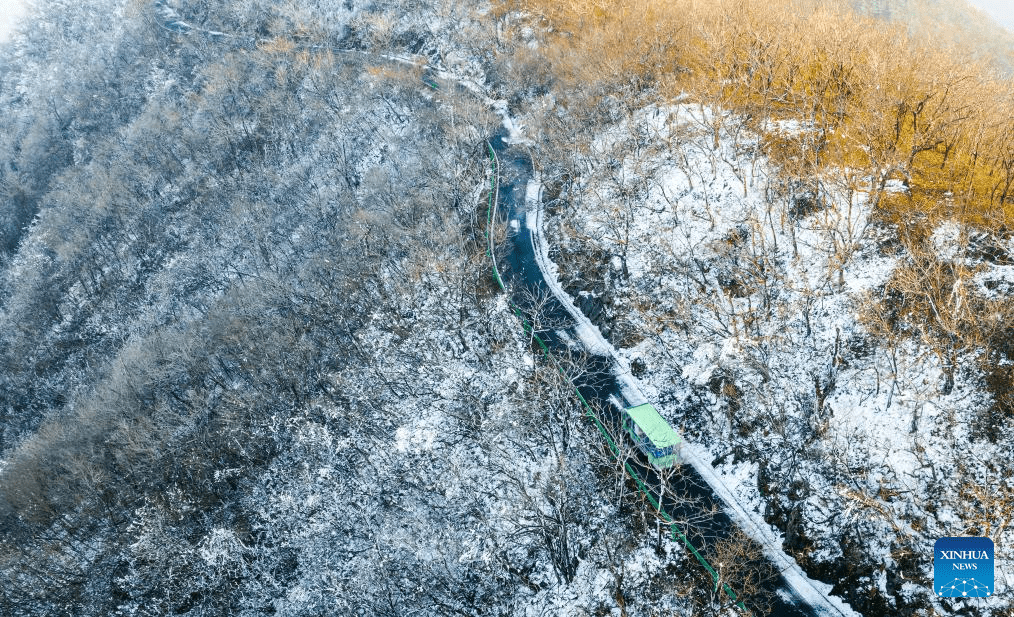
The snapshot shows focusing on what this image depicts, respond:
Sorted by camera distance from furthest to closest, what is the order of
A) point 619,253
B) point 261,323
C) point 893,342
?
point 261,323 → point 619,253 → point 893,342

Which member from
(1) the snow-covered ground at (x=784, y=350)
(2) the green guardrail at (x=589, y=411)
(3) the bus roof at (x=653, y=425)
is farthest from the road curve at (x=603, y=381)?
(3) the bus roof at (x=653, y=425)

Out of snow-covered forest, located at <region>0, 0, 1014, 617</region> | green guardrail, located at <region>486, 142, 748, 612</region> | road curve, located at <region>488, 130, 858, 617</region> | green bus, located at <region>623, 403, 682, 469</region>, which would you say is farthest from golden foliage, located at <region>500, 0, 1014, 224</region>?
green bus, located at <region>623, 403, 682, 469</region>

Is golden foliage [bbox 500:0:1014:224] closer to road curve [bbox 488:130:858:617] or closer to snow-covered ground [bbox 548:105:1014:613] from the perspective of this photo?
snow-covered ground [bbox 548:105:1014:613]

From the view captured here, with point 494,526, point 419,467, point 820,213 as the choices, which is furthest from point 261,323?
point 820,213

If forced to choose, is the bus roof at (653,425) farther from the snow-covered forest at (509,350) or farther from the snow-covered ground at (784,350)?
the snow-covered forest at (509,350)

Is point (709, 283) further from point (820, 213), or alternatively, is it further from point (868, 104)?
point (868, 104)
